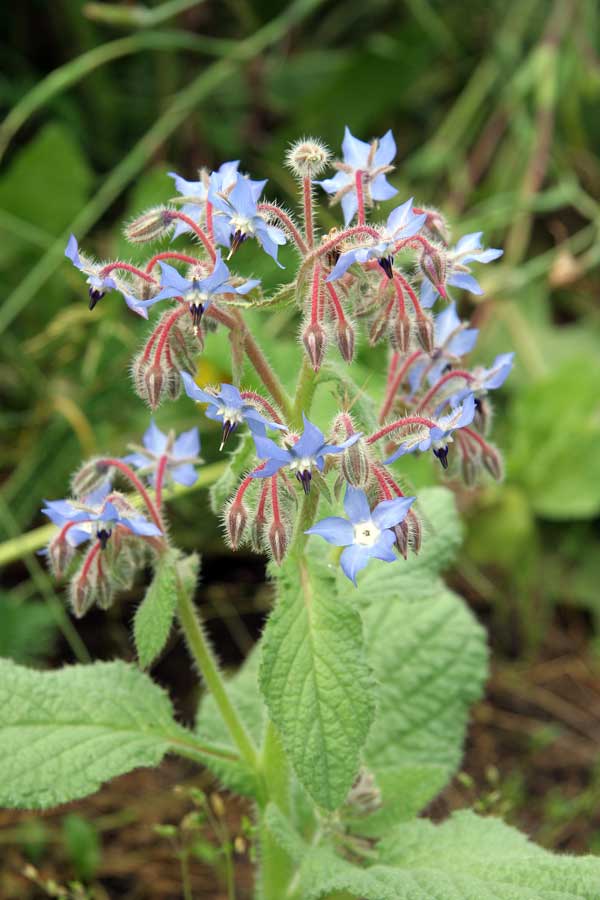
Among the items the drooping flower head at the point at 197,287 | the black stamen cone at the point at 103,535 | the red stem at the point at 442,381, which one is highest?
the drooping flower head at the point at 197,287

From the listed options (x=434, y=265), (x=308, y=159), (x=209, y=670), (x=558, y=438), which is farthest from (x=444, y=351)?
(x=558, y=438)

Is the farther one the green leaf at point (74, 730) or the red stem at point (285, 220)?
the green leaf at point (74, 730)

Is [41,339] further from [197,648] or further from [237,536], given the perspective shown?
[237,536]

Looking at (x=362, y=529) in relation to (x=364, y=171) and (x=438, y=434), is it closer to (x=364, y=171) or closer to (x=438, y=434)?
(x=438, y=434)

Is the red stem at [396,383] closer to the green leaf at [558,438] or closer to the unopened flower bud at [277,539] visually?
the unopened flower bud at [277,539]

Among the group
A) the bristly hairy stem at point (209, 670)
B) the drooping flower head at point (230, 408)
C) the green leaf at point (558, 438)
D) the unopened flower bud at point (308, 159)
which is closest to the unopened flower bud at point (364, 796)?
the bristly hairy stem at point (209, 670)

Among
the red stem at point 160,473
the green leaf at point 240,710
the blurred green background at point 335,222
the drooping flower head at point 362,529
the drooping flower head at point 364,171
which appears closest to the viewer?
the drooping flower head at point 362,529
